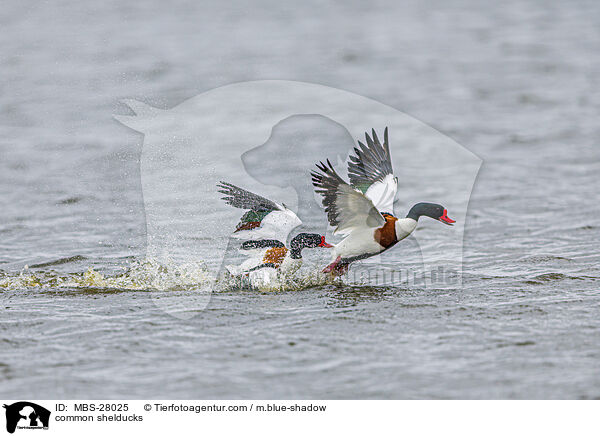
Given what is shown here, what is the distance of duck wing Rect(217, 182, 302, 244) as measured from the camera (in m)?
8.73

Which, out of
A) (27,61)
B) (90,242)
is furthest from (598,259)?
(27,61)

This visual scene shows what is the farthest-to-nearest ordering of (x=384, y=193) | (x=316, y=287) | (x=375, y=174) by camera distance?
(x=375, y=174), (x=384, y=193), (x=316, y=287)

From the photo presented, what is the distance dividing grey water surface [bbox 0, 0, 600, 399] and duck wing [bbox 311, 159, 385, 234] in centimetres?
73

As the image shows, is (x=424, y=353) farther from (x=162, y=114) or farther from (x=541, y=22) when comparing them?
(x=541, y=22)

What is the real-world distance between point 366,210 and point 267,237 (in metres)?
1.13

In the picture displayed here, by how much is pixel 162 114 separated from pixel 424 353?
10402mm

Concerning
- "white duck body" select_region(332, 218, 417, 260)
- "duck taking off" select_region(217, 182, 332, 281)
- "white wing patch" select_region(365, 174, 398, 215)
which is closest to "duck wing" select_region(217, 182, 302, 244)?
"duck taking off" select_region(217, 182, 332, 281)

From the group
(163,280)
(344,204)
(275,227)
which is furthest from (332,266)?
(163,280)

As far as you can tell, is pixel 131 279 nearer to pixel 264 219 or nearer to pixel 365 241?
pixel 264 219

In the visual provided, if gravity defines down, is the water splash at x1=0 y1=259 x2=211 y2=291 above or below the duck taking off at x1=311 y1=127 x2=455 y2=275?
below

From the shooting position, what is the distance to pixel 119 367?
21.9ft
